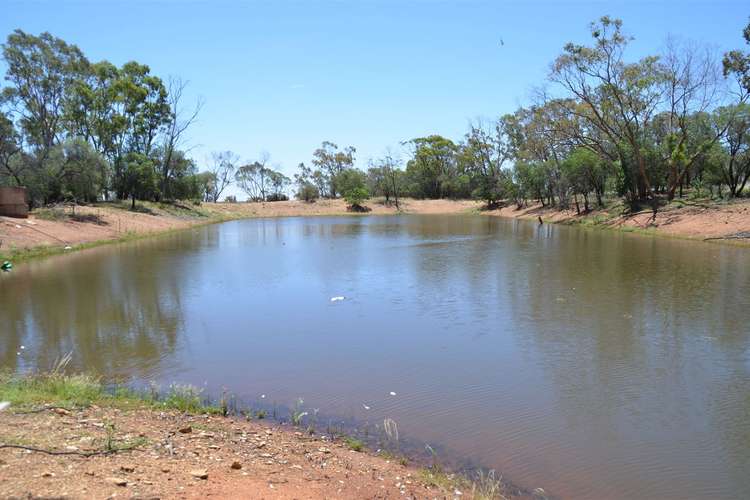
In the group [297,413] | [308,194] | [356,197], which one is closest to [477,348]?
[297,413]

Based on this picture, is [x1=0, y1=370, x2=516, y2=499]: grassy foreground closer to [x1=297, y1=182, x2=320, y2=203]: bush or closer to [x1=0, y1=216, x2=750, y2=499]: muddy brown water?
[x1=0, y1=216, x2=750, y2=499]: muddy brown water

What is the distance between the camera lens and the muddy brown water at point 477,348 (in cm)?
636

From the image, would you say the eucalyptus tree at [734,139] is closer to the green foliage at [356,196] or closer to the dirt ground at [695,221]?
the dirt ground at [695,221]

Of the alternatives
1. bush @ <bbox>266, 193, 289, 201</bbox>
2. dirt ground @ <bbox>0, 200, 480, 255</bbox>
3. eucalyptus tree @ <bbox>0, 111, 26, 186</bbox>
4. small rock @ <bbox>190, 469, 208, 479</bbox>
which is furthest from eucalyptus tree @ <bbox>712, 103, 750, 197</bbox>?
bush @ <bbox>266, 193, 289, 201</bbox>

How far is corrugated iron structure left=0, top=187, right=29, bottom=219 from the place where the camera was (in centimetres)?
2691

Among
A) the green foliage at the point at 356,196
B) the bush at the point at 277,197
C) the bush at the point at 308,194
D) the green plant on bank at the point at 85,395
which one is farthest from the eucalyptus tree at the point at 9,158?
the bush at the point at 277,197

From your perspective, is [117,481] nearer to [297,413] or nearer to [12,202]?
[297,413]

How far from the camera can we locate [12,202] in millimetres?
27125

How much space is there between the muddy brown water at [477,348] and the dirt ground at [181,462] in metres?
1.30

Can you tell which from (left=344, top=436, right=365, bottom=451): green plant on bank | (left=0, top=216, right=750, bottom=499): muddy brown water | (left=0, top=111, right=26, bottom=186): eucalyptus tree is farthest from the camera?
(left=0, top=111, right=26, bottom=186): eucalyptus tree

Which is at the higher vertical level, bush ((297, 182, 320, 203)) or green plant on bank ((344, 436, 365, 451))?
bush ((297, 182, 320, 203))

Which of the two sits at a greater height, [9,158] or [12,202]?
[9,158]

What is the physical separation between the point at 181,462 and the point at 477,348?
6558mm

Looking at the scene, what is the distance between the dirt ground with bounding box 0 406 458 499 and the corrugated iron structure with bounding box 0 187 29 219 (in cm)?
2568
